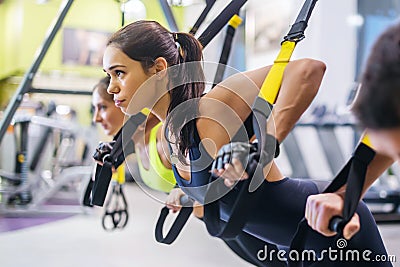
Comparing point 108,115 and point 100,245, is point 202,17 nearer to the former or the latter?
point 108,115

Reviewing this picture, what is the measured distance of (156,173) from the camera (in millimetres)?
1064

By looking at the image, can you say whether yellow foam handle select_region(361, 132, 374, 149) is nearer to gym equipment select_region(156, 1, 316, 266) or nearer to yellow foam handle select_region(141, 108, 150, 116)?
gym equipment select_region(156, 1, 316, 266)

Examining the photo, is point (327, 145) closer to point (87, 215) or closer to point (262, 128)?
point (87, 215)

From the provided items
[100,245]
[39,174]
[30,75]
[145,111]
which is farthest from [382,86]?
[39,174]

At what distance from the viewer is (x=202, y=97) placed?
0.76 m

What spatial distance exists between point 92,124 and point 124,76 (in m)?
3.16

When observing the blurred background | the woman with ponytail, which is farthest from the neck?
the blurred background

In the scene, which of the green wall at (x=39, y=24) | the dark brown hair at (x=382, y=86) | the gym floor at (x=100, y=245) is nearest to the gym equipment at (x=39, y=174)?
the gym floor at (x=100, y=245)

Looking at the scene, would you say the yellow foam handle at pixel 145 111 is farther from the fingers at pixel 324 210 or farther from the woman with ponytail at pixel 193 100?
the fingers at pixel 324 210

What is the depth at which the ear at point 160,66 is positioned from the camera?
72 centimetres

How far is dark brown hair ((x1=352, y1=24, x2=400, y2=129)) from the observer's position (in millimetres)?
419

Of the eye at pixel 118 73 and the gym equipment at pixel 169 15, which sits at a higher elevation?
the eye at pixel 118 73

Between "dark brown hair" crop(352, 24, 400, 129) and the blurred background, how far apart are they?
17.1 inches

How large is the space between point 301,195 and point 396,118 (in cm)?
41
